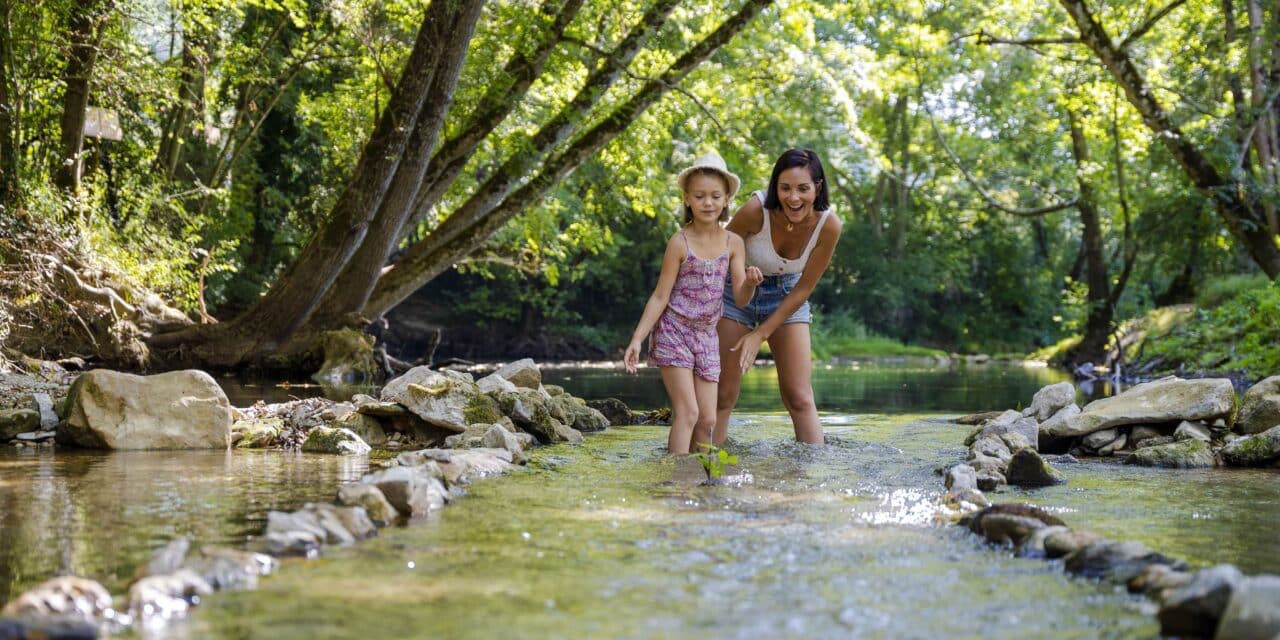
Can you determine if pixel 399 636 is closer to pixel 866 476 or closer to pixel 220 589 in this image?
pixel 220 589

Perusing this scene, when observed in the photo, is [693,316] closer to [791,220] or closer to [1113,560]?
[791,220]

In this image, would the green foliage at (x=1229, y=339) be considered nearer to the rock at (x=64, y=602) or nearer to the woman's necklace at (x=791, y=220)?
the woman's necklace at (x=791, y=220)

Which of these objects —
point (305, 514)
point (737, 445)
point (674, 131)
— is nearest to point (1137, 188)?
point (674, 131)

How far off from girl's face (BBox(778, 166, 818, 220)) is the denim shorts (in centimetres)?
51

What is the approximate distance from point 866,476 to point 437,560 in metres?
2.68

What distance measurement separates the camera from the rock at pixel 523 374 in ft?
30.1

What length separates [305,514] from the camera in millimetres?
3783

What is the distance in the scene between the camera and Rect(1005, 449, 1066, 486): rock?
17.7ft

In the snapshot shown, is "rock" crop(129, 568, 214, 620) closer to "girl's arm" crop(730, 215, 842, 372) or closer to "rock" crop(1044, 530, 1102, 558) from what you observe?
"rock" crop(1044, 530, 1102, 558)

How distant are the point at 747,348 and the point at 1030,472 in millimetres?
1870

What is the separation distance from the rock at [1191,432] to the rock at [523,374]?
14.7 ft

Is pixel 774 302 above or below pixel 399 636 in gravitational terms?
above

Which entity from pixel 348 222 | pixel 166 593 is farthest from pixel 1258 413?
pixel 348 222

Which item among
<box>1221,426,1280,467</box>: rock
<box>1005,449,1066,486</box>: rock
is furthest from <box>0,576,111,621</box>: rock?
<box>1221,426,1280,467</box>: rock
